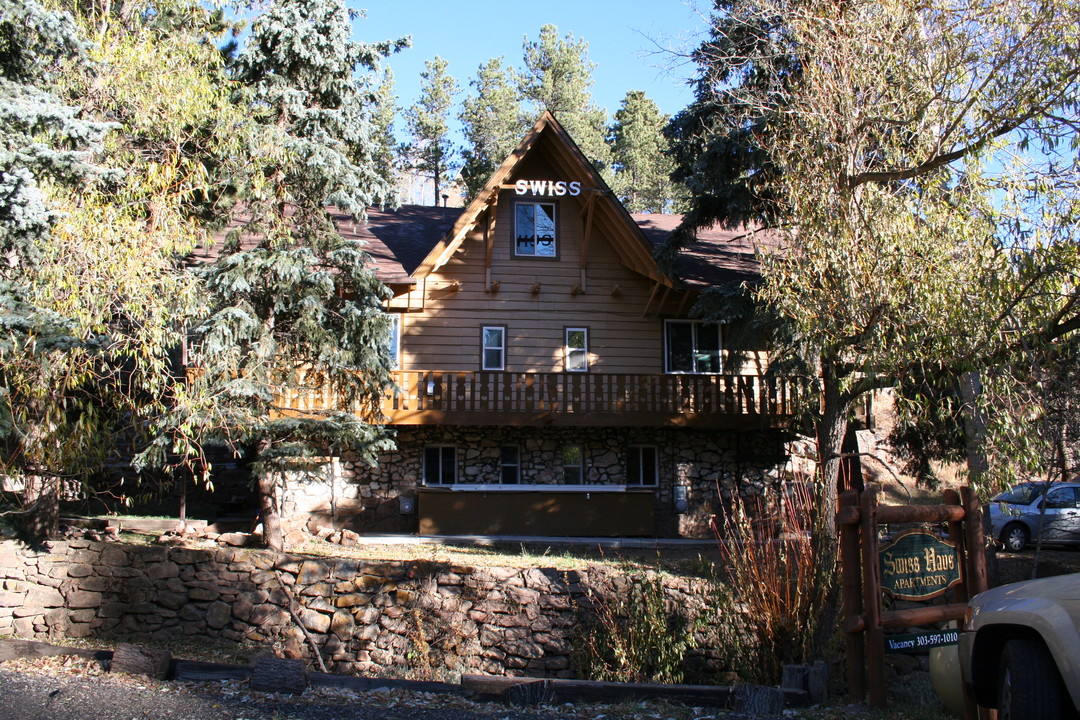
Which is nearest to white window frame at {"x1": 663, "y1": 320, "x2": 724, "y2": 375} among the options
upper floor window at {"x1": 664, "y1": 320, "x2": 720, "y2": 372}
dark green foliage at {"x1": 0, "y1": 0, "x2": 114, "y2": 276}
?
upper floor window at {"x1": 664, "y1": 320, "x2": 720, "y2": 372}

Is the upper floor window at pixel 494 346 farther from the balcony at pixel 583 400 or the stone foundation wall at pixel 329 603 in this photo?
the stone foundation wall at pixel 329 603

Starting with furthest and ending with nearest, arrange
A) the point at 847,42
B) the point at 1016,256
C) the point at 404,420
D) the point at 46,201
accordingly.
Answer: the point at 404,420
the point at 847,42
the point at 46,201
the point at 1016,256

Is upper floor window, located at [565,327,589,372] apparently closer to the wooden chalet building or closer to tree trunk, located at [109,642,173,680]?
the wooden chalet building

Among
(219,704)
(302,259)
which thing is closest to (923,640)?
(219,704)

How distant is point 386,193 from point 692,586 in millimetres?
8205

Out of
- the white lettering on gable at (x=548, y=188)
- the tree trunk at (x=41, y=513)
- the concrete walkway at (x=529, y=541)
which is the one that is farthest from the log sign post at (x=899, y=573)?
the white lettering on gable at (x=548, y=188)

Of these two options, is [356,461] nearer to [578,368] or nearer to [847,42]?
[578,368]

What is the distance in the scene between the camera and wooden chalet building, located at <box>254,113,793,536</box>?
62.5 ft

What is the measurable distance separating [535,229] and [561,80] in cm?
2479

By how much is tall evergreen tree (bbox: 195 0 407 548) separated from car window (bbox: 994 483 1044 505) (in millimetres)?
13397

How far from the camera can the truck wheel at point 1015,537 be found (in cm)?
1864

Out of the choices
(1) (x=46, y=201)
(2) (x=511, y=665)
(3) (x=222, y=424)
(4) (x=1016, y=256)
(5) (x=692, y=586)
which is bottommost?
(2) (x=511, y=665)

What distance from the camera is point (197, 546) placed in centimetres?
1364

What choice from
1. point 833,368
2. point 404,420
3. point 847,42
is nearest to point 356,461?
point 404,420
